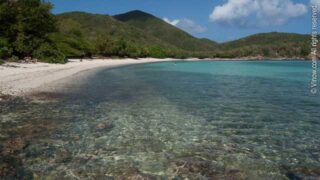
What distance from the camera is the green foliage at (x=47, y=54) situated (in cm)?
6456

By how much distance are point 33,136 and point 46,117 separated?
12.8 feet

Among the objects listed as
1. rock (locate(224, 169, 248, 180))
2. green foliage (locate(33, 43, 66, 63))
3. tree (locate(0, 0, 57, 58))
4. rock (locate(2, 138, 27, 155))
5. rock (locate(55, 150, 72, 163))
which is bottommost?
rock (locate(224, 169, 248, 180))

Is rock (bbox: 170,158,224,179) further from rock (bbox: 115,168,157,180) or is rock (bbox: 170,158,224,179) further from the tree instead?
the tree

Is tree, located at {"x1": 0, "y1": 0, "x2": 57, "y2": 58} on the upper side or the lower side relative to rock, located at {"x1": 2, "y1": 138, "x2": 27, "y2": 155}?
upper

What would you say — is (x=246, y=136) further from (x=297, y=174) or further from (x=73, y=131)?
(x=73, y=131)

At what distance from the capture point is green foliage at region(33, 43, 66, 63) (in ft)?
212

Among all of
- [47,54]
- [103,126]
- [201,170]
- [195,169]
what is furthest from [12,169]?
[47,54]

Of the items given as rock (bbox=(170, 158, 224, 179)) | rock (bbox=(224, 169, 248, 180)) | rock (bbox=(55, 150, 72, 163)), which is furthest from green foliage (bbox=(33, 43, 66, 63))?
rock (bbox=(224, 169, 248, 180))

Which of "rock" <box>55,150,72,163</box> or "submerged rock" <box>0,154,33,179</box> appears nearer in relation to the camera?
"submerged rock" <box>0,154,33,179</box>

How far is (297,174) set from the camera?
10391 mm

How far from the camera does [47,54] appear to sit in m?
67.1

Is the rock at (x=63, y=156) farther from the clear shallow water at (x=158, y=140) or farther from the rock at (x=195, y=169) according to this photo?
the rock at (x=195, y=169)

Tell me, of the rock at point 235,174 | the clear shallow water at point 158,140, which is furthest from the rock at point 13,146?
the rock at point 235,174

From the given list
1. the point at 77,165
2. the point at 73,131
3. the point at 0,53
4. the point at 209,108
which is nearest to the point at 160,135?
the point at 73,131
